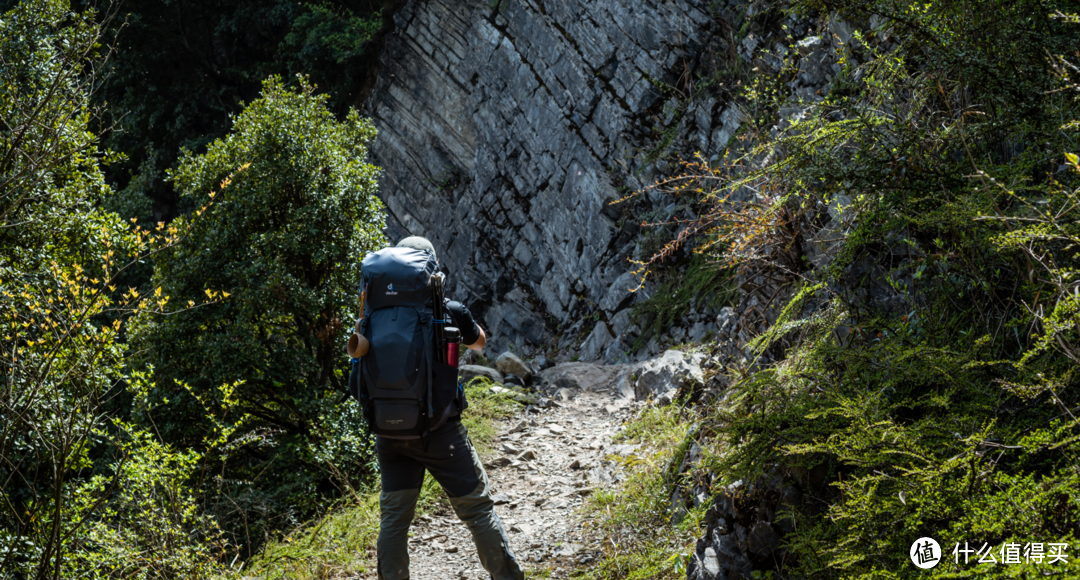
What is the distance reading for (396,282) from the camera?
2.96m

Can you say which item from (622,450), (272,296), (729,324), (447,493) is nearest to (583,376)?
(622,450)

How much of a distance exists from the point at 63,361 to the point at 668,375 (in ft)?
16.3

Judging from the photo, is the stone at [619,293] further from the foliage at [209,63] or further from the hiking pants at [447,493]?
the foliage at [209,63]

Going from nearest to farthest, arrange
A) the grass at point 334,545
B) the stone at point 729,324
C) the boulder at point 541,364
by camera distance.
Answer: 1. the grass at point 334,545
2. the stone at point 729,324
3. the boulder at point 541,364

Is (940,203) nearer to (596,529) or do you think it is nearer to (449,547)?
(596,529)

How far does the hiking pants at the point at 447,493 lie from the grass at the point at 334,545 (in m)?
1.33

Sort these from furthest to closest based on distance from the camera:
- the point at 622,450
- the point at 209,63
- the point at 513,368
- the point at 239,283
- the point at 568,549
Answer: the point at 209,63
the point at 513,368
the point at 239,283
the point at 622,450
the point at 568,549

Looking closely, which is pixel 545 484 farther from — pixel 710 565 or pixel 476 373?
pixel 476 373

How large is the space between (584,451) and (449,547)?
1.82 m

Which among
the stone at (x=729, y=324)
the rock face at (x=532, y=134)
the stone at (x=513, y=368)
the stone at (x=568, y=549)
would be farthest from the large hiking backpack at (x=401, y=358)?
the rock face at (x=532, y=134)

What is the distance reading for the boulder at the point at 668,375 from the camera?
5.88 m

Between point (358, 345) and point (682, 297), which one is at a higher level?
point (682, 297)

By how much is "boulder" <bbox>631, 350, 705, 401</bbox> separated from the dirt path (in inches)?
11.6

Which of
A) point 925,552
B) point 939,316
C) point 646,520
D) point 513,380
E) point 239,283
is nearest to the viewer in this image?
point 925,552
